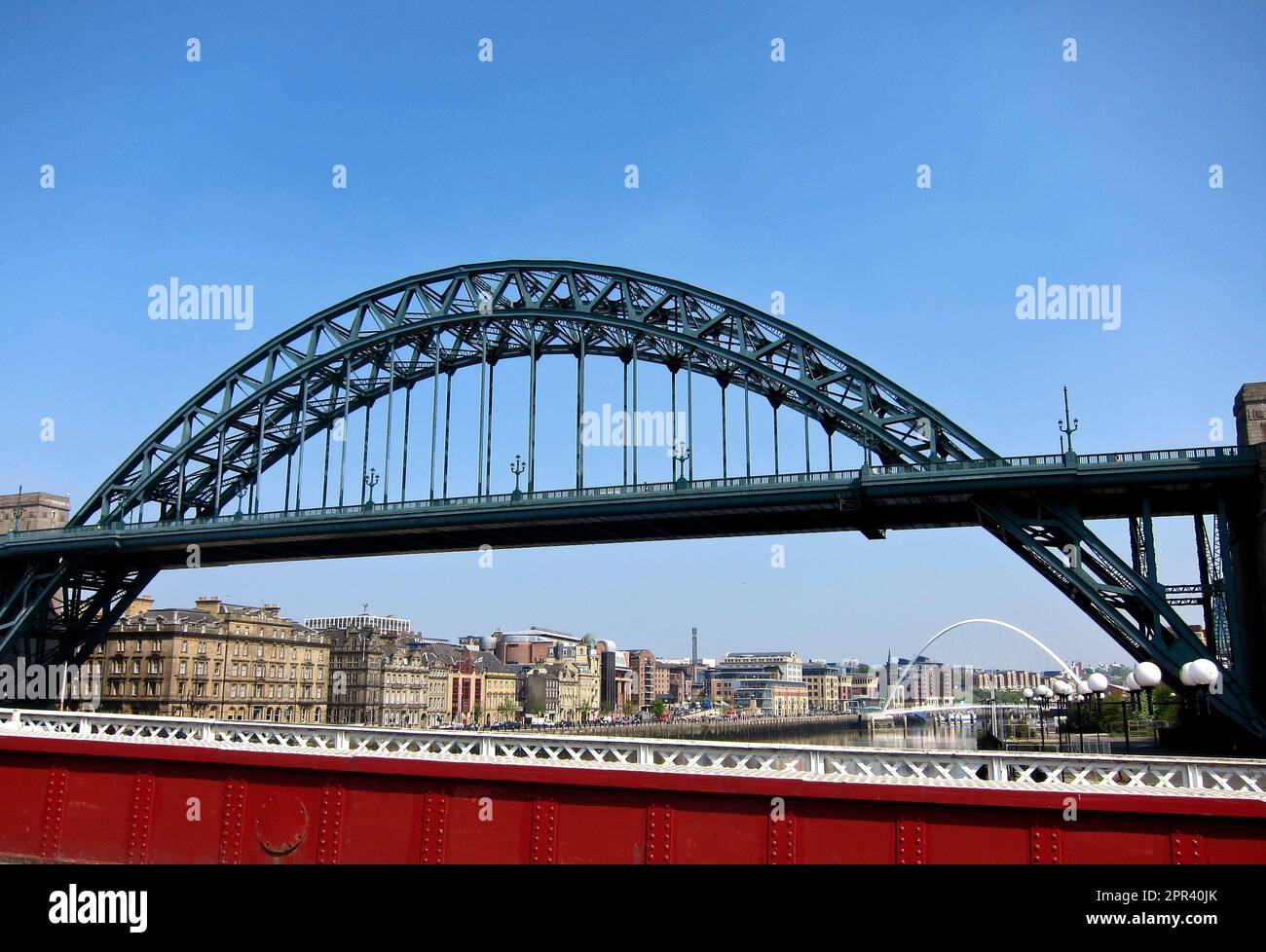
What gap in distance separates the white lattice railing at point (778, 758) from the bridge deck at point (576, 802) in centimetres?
6

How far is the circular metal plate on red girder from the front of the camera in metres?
21.2

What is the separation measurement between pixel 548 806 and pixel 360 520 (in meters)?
37.3

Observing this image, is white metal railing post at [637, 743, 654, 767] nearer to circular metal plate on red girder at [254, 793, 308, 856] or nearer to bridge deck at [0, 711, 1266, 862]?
bridge deck at [0, 711, 1266, 862]

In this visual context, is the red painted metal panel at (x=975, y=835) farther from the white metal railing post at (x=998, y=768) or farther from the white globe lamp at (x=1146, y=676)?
the white globe lamp at (x=1146, y=676)

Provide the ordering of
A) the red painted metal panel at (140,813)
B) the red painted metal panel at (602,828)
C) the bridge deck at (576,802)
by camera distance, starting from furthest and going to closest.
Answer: the red painted metal panel at (140,813) → the red painted metal panel at (602,828) → the bridge deck at (576,802)

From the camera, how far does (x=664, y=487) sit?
49031mm

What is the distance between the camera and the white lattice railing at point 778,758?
1717 cm

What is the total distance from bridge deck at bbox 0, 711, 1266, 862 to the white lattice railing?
6 centimetres

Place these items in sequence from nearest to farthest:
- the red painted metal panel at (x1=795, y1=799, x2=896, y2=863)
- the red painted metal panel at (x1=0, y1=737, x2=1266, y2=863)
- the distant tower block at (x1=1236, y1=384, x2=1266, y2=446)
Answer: the red painted metal panel at (x1=0, y1=737, x2=1266, y2=863), the red painted metal panel at (x1=795, y1=799, x2=896, y2=863), the distant tower block at (x1=1236, y1=384, x2=1266, y2=446)

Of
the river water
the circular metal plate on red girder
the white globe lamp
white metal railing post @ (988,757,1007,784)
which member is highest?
the white globe lamp

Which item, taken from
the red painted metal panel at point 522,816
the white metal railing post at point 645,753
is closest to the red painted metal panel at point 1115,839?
the red painted metal panel at point 522,816

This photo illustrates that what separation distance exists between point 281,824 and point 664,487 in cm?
2950

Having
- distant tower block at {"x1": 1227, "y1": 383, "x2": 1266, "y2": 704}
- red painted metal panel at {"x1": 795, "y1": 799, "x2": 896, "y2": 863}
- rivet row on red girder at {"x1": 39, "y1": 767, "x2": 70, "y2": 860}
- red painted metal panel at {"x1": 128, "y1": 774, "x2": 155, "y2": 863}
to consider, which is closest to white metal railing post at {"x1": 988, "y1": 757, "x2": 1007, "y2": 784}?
red painted metal panel at {"x1": 795, "y1": 799, "x2": 896, "y2": 863}
